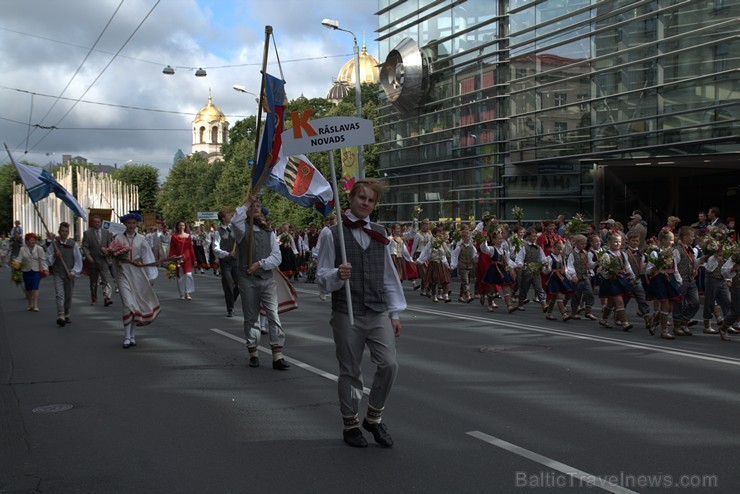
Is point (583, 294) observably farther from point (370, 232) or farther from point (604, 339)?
point (370, 232)

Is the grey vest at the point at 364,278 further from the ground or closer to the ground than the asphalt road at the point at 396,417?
further from the ground

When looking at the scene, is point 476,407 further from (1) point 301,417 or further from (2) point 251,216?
(2) point 251,216

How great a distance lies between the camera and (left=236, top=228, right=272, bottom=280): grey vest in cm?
890

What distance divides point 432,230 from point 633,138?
816 cm

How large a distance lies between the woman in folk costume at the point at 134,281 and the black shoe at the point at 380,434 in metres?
6.01

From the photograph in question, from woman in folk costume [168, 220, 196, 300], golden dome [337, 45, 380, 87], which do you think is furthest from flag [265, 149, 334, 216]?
golden dome [337, 45, 380, 87]

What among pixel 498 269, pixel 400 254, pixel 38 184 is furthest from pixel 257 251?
pixel 400 254

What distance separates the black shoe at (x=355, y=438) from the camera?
5.39 metres

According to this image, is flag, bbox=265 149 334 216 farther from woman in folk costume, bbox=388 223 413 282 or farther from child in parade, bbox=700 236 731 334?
child in parade, bbox=700 236 731 334

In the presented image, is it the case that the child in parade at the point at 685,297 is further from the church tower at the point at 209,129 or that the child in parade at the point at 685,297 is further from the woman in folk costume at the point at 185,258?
the church tower at the point at 209,129

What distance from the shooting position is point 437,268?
17.8 metres

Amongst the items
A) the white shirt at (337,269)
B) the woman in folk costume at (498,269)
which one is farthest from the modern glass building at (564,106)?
the white shirt at (337,269)

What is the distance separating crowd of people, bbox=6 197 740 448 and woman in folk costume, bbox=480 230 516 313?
2cm

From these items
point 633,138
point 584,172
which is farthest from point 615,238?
point 584,172
